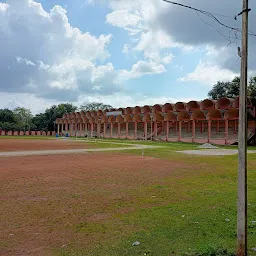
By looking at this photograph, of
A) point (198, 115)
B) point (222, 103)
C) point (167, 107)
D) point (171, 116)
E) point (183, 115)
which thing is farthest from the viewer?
point (167, 107)

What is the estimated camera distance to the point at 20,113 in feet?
345

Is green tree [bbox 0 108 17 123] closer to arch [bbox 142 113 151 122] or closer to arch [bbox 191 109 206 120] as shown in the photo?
arch [bbox 142 113 151 122]

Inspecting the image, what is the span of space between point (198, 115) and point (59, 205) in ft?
106

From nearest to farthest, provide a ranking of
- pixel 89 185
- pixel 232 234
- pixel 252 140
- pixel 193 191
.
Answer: pixel 232 234 < pixel 193 191 < pixel 89 185 < pixel 252 140

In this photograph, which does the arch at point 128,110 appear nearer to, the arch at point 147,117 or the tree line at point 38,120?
the arch at point 147,117

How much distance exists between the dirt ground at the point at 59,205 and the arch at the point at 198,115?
26113 millimetres

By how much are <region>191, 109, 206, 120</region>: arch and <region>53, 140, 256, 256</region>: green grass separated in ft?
93.1

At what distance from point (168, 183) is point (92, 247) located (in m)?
5.72

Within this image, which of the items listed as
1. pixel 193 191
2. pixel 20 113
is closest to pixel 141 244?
pixel 193 191

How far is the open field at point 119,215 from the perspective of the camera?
4578 millimetres

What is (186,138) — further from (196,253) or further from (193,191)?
(196,253)

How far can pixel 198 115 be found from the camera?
37.5 metres

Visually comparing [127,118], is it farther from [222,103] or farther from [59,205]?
[59,205]

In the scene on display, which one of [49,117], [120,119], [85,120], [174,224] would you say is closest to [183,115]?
[120,119]
